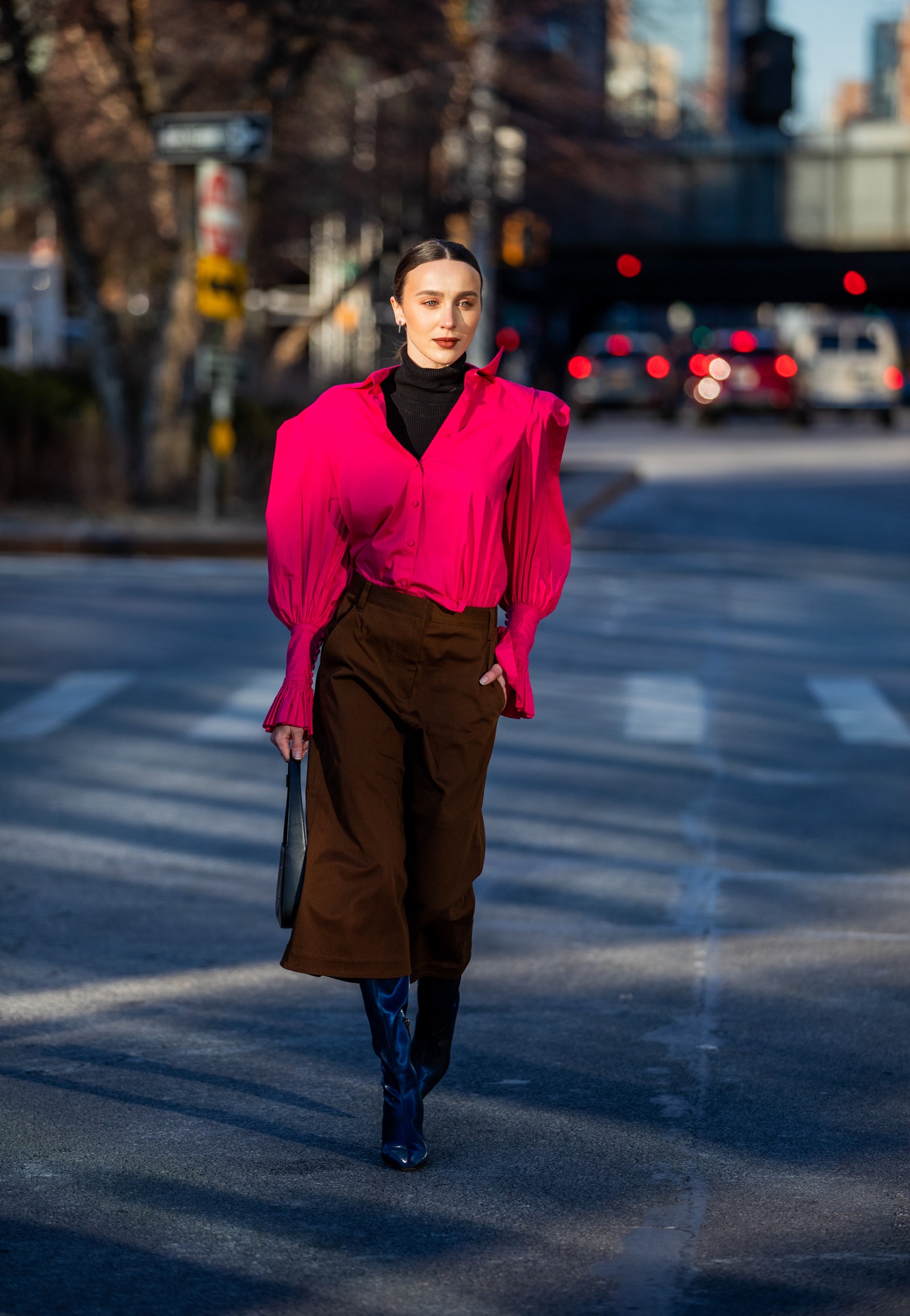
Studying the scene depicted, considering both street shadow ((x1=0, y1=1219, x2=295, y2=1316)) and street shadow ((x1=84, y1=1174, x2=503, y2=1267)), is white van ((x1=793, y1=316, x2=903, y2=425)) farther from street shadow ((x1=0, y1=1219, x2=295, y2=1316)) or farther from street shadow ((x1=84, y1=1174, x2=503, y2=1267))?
street shadow ((x1=0, y1=1219, x2=295, y2=1316))

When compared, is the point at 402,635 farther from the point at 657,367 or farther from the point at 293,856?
the point at 657,367

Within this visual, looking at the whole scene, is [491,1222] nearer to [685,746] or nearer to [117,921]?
[117,921]

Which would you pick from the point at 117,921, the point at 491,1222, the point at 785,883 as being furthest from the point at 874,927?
the point at 491,1222

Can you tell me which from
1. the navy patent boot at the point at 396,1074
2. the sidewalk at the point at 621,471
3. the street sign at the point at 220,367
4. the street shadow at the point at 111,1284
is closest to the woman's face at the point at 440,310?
the navy patent boot at the point at 396,1074

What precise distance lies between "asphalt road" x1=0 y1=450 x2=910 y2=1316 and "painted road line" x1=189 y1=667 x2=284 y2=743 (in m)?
0.04

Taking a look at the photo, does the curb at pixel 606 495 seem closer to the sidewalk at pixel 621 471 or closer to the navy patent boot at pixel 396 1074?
the sidewalk at pixel 621 471

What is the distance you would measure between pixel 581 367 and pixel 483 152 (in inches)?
Answer: 851

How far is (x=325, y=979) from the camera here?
5.98 meters

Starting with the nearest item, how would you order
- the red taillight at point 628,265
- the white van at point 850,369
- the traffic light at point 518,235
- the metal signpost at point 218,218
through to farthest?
the metal signpost at point 218,218
the traffic light at point 518,235
the white van at point 850,369
the red taillight at point 628,265

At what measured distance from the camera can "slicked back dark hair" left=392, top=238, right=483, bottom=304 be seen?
170 inches

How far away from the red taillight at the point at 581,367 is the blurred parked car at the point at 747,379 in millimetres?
3360

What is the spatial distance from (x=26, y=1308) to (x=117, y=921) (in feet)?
9.82

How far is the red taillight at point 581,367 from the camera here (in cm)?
4925

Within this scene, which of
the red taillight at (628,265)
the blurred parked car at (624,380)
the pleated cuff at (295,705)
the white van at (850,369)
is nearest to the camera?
the pleated cuff at (295,705)
